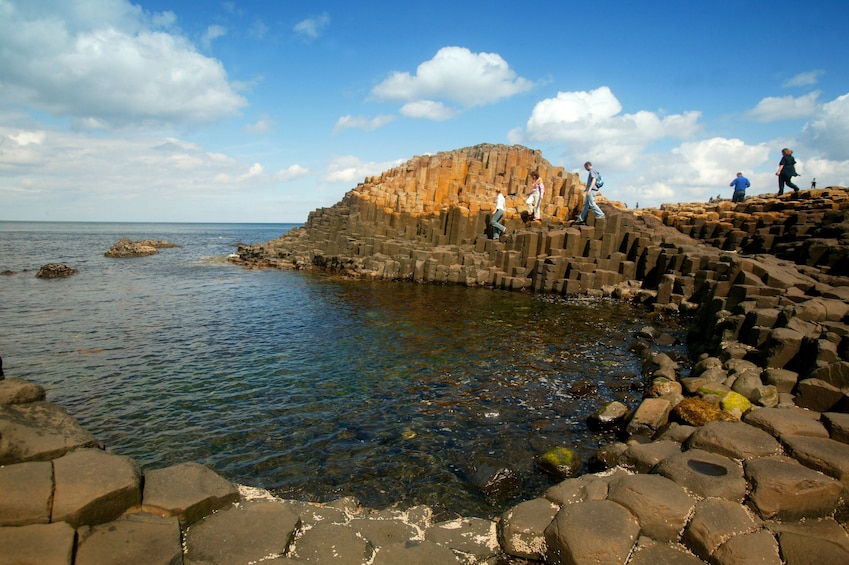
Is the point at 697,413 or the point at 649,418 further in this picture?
the point at 649,418

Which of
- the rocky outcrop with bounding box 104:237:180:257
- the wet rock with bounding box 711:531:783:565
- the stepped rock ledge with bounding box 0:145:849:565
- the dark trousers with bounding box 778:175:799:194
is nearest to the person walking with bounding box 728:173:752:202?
the dark trousers with bounding box 778:175:799:194

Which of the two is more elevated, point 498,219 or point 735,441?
point 498,219

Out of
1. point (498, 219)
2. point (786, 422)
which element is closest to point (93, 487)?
point (786, 422)

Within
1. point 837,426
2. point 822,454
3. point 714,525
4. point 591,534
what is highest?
point 837,426

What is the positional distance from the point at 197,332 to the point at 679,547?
1508 centimetres

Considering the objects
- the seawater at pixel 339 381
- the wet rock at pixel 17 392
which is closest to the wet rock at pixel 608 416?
the seawater at pixel 339 381

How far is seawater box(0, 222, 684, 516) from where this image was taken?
24.7 feet

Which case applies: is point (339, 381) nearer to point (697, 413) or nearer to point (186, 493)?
point (186, 493)

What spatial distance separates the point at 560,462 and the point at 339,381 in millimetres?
5826

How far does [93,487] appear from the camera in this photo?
4.31 m

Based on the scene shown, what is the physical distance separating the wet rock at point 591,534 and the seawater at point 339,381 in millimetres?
1689

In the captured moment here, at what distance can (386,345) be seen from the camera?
14.4m

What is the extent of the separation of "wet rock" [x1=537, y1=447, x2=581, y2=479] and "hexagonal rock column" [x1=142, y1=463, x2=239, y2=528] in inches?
183

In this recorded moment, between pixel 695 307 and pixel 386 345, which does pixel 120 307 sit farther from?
pixel 695 307
